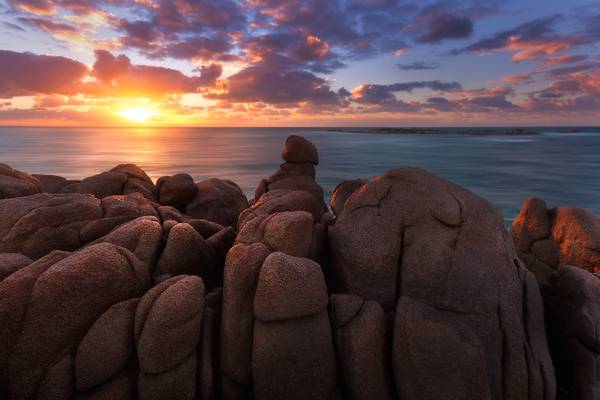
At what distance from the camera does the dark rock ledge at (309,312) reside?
5422 millimetres

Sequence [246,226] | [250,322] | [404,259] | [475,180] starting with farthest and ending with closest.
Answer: [475,180]
[246,226]
[404,259]
[250,322]

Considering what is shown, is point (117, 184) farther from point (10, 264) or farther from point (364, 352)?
point (364, 352)

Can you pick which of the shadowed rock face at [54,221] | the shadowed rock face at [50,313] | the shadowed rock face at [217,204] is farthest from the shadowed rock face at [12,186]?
the shadowed rock face at [50,313]

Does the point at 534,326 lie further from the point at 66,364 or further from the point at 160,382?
the point at 66,364

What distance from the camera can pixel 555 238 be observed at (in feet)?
32.7

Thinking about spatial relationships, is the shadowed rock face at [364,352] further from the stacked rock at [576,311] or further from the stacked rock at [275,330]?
the stacked rock at [576,311]

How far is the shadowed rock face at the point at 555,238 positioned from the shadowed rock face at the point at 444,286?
3.57m

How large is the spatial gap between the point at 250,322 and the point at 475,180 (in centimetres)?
4032

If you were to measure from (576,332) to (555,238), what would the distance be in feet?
14.4

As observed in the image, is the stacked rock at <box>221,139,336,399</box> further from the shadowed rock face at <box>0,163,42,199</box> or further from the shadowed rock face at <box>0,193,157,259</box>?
the shadowed rock face at <box>0,163,42,199</box>

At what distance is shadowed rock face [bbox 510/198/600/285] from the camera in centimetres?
912

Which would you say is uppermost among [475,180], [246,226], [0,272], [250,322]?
[246,226]

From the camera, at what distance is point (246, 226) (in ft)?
23.9

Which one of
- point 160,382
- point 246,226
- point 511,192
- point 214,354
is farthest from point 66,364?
point 511,192
